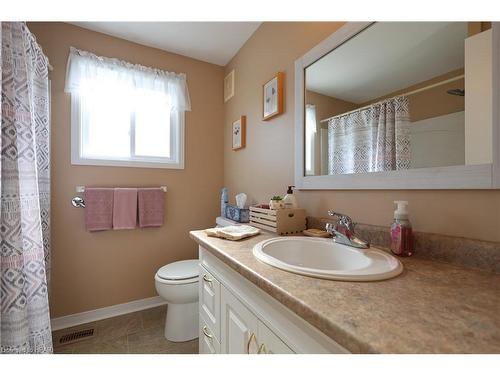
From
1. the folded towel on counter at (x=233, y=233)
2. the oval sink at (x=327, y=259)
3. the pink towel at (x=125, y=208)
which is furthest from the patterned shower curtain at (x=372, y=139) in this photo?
the pink towel at (x=125, y=208)

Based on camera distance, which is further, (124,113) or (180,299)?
(124,113)

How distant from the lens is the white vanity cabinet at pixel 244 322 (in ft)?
1.63

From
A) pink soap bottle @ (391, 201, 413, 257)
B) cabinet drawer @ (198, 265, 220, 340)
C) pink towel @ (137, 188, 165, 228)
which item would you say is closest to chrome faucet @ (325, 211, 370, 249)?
pink soap bottle @ (391, 201, 413, 257)

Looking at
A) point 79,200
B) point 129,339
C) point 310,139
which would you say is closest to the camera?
point 310,139

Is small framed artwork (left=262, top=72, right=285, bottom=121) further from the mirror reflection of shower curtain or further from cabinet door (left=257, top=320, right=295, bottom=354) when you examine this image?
cabinet door (left=257, top=320, right=295, bottom=354)

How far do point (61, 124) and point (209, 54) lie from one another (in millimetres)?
1359

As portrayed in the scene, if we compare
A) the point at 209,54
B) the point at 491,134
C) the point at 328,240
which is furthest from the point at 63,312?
the point at 491,134

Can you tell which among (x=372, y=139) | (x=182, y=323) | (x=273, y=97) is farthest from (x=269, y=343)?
(x=273, y=97)

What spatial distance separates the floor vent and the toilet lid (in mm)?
692

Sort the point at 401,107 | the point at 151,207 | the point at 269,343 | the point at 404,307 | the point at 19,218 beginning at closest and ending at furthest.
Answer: the point at 404,307 → the point at 269,343 → the point at 401,107 → the point at 19,218 → the point at 151,207

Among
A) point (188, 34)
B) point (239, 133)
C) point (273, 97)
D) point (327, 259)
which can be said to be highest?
point (188, 34)

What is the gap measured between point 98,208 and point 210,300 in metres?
1.30

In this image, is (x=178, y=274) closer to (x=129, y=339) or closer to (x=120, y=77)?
(x=129, y=339)

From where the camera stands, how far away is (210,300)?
1002 millimetres
